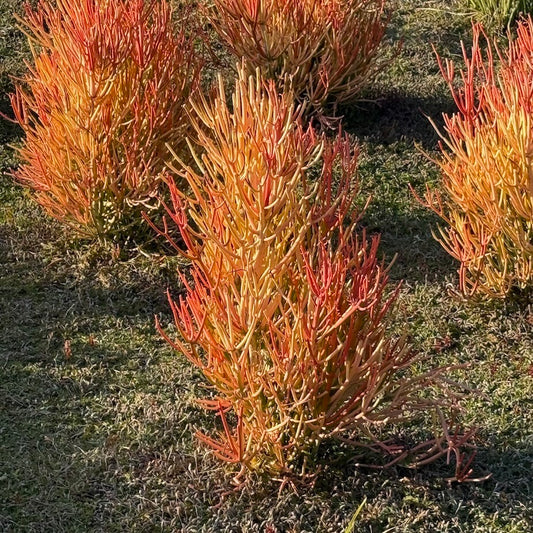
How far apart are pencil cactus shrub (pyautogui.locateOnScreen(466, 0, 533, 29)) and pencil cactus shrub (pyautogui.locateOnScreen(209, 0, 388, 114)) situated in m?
1.53

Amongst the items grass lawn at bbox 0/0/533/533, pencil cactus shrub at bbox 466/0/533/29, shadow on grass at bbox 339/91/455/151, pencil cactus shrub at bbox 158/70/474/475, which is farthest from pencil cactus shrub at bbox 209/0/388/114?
pencil cactus shrub at bbox 158/70/474/475

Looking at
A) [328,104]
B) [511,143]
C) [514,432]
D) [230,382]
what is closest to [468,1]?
[328,104]

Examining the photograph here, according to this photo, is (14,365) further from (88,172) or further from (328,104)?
(328,104)

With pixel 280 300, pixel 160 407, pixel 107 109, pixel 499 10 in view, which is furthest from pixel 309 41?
pixel 280 300

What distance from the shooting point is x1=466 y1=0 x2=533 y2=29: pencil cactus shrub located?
7.03 m

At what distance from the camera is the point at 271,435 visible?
3018 mm

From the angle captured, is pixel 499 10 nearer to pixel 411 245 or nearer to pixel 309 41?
pixel 309 41

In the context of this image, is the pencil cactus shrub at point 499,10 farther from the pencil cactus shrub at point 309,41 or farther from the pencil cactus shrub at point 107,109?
the pencil cactus shrub at point 107,109

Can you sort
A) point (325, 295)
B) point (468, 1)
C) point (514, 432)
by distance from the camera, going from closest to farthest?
point (325, 295) < point (514, 432) < point (468, 1)

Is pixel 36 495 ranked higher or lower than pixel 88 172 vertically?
lower

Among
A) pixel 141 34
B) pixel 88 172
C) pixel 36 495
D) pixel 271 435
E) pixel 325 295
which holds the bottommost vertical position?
pixel 36 495

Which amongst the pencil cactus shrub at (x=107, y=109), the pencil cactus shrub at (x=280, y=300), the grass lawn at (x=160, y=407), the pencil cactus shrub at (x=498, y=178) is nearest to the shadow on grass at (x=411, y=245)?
the grass lawn at (x=160, y=407)

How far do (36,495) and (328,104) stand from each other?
3.68m

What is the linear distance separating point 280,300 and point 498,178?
1.48 metres
